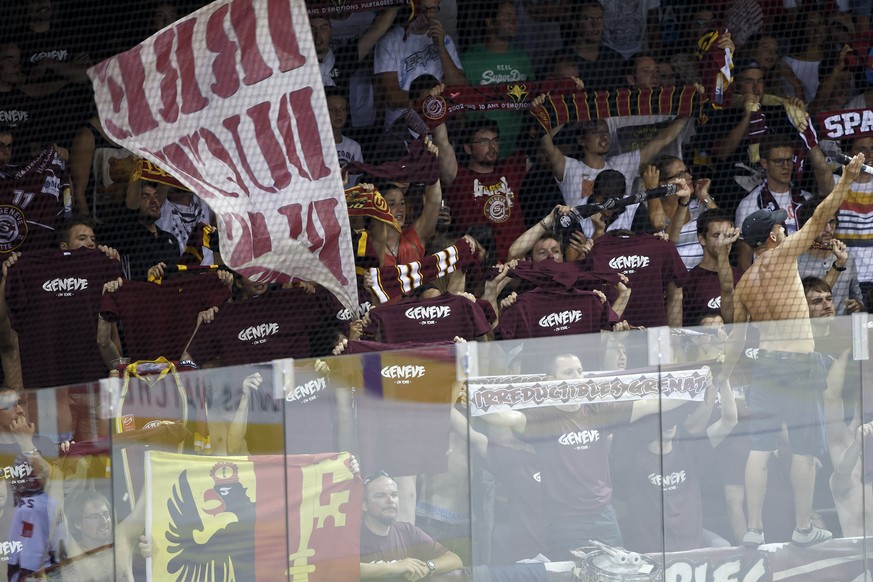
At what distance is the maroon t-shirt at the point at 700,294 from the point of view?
5.54m

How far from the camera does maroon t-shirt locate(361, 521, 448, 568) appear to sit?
437 centimetres

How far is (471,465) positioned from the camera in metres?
4.43

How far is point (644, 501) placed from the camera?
445cm

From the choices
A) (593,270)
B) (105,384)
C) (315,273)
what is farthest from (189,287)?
(593,270)

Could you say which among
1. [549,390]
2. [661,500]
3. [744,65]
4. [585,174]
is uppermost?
[744,65]

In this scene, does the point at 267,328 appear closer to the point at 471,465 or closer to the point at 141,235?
the point at 141,235

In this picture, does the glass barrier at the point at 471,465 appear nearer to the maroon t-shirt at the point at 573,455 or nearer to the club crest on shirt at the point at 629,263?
the maroon t-shirt at the point at 573,455

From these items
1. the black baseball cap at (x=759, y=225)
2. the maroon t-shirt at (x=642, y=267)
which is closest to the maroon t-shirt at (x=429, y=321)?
the maroon t-shirt at (x=642, y=267)

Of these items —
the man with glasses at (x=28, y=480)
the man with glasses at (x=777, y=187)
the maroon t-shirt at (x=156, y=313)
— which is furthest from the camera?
the man with glasses at (x=777, y=187)

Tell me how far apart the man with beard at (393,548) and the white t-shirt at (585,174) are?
214cm

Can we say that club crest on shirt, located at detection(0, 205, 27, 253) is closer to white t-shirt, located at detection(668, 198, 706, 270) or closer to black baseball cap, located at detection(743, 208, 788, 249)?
white t-shirt, located at detection(668, 198, 706, 270)

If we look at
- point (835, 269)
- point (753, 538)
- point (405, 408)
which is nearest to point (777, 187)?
point (835, 269)

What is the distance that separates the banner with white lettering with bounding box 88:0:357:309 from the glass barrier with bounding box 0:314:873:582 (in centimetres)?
106

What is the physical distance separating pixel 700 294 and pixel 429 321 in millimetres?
1191
